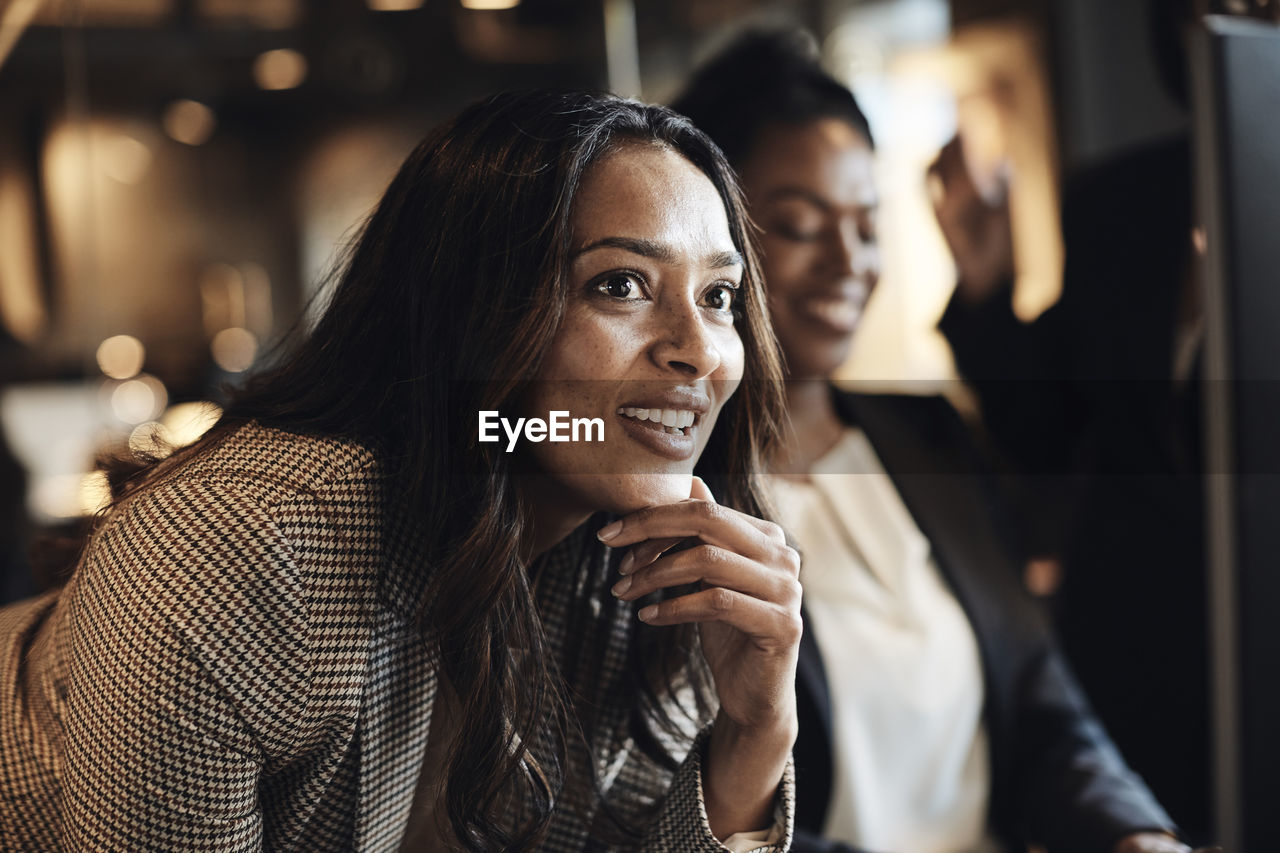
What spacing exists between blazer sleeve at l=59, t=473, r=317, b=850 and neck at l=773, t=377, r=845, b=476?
0.42 meters

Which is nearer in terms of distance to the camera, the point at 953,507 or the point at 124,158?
the point at 953,507

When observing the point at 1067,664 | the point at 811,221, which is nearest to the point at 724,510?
the point at 811,221

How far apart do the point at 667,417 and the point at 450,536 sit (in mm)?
144

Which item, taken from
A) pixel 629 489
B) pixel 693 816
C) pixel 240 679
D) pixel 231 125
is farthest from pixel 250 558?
pixel 231 125

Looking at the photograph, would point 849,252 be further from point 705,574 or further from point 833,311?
point 705,574

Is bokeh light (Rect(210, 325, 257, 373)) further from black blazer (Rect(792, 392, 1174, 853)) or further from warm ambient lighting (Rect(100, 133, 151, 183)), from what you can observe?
black blazer (Rect(792, 392, 1174, 853))

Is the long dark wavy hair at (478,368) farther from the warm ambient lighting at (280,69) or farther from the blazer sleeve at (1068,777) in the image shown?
the warm ambient lighting at (280,69)

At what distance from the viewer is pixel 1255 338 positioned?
0.56 m

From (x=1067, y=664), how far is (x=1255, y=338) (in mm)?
749

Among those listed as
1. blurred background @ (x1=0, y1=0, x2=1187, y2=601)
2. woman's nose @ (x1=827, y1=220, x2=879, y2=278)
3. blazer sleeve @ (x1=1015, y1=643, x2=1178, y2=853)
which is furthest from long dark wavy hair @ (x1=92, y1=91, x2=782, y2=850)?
blurred background @ (x1=0, y1=0, x2=1187, y2=601)

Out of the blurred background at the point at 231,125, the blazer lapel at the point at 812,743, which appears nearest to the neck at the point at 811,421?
the blazer lapel at the point at 812,743

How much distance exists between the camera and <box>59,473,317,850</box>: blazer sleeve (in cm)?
53

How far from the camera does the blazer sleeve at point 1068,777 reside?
81 centimetres

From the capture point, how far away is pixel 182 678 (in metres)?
0.53
